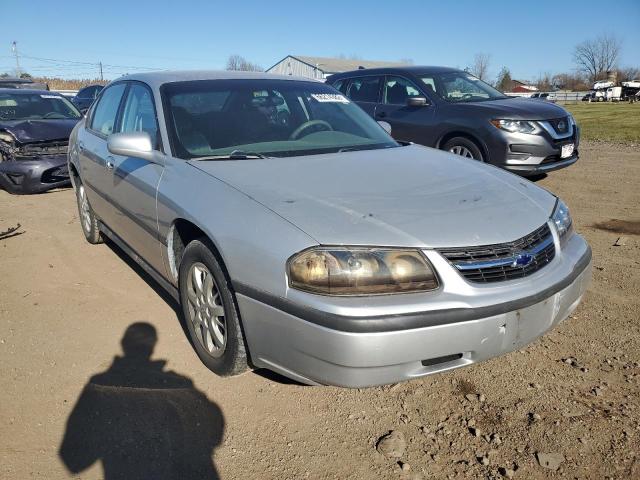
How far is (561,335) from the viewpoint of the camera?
316 cm

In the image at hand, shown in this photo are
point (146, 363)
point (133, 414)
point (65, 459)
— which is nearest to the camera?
point (65, 459)

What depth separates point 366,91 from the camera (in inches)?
318

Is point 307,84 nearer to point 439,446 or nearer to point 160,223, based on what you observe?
point 160,223

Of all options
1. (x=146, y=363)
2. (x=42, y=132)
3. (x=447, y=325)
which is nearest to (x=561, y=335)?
(x=447, y=325)

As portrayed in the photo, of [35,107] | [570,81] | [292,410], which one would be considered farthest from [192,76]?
[570,81]

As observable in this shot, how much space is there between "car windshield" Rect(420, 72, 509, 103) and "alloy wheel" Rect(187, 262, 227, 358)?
5441mm

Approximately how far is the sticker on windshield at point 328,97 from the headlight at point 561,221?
179cm

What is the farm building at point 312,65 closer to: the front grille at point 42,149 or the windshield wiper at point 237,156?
the front grille at point 42,149

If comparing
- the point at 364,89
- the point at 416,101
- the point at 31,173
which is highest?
the point at 364,89

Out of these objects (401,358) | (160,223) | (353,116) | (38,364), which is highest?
(353,116)

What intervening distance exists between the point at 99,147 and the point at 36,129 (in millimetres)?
4263

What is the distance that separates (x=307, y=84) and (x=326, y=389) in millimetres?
2356

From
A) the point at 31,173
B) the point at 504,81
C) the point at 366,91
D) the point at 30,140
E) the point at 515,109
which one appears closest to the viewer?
the point at 515,109

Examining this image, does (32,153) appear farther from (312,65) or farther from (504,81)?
(504,81)
